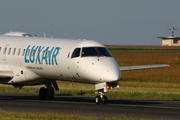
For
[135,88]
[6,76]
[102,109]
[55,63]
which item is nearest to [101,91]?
[102,109]

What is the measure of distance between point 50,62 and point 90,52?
2.46 m

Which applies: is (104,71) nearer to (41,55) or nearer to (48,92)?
(41,55)

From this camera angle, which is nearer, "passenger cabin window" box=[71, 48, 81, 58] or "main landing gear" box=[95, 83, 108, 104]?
"main landing gear" box=[95, 83, 108, 104]

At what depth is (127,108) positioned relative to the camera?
1204 inches

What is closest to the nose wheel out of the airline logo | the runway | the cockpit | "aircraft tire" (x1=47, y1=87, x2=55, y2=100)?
the runway

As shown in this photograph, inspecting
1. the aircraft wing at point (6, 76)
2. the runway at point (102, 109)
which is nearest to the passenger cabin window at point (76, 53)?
the runway at point (102, 109)

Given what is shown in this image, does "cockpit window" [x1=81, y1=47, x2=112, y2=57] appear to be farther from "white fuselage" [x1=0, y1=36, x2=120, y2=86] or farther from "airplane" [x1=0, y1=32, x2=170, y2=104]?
"white fuselage" [x1=0, y1=36, x2=120, y2=86]

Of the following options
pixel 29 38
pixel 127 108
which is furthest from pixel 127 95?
pixel 127 108

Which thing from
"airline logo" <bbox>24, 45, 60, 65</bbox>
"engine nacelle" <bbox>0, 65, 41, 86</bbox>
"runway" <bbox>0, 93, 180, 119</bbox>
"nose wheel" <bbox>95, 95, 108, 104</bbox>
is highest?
"airline logo" <bbox>24, 45, 60, 65</bbox>

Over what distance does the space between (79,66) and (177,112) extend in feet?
19.8

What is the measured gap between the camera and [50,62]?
112 ft

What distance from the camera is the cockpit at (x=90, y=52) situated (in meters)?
32.7

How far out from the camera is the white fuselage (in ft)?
105

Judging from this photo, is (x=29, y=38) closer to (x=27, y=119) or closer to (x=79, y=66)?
(x=79, y=66)
